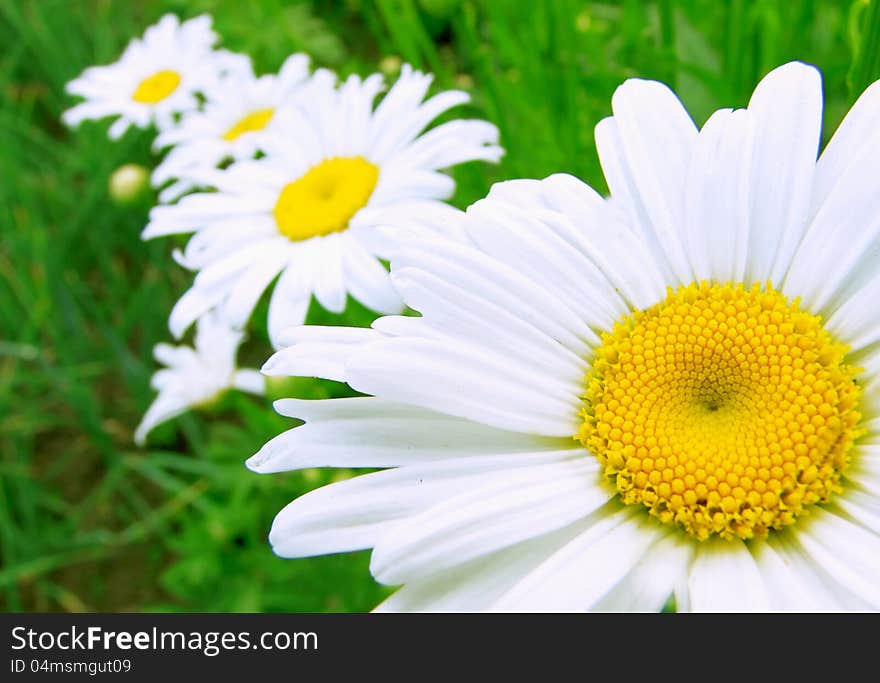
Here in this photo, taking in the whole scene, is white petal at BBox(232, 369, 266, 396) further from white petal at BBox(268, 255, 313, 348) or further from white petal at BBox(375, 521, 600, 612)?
white petal at BBox(375, 521, 600, 612)

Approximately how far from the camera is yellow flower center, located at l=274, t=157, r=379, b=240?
50.8 inches

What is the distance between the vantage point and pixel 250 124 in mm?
1732

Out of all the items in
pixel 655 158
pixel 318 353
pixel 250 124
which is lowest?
pixel 318 353

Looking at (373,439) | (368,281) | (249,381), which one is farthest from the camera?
(249,381)

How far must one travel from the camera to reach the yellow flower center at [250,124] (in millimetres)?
1718

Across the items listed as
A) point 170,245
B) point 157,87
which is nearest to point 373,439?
point 157,87

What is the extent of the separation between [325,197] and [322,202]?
0.02 meters

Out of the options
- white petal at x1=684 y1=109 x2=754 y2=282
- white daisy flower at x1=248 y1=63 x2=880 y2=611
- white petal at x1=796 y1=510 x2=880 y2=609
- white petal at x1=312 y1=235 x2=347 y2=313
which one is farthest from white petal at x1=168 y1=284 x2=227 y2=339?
white petal at x1=796 y1=510 x2=880 y2=609

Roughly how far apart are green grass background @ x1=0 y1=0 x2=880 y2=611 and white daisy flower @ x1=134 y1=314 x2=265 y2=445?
5 centimetres

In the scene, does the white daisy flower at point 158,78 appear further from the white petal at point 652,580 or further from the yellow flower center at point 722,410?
the white petal at point 652,580

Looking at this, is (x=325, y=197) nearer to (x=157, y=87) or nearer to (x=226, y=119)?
(x=226, y=119)

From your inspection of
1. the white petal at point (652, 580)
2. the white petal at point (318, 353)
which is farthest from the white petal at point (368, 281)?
the white petal at point (652, 580)

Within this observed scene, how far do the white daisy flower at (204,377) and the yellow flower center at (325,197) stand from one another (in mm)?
399
